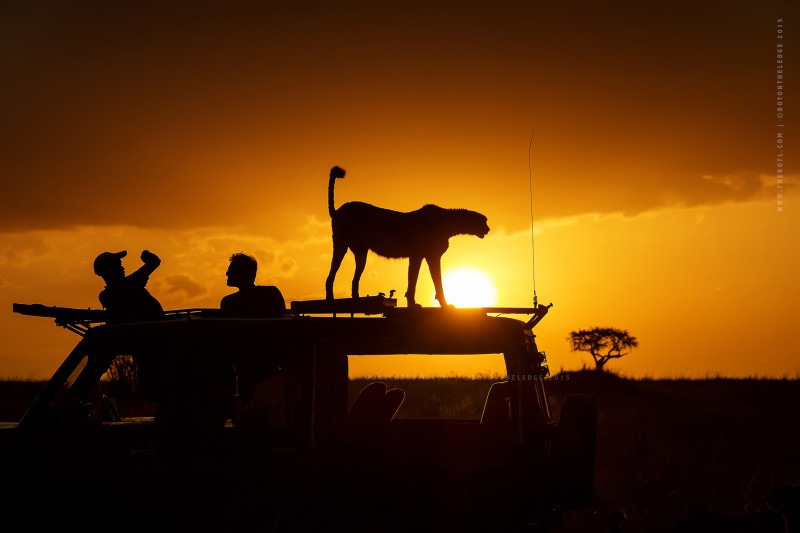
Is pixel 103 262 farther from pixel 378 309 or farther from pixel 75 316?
pixel 378 309

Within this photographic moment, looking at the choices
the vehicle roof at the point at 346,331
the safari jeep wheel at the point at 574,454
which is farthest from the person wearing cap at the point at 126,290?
the safari jeep wheel at the point at 574,454

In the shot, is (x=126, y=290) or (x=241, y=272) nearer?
(x=126, y=290)

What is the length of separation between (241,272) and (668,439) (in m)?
13.3

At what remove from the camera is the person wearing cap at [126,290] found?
216 inches

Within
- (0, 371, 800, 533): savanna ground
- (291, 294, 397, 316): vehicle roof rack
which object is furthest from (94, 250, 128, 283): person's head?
(0, 371, 800, 533): savanna ground

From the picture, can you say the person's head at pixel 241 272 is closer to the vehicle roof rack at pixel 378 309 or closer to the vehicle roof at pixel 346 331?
the vehicle roof rack at pixel 378 309

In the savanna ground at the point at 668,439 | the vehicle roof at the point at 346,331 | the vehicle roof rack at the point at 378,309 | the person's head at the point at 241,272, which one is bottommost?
the savanna ground at the point at 668,439

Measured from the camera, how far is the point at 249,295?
6.14 m

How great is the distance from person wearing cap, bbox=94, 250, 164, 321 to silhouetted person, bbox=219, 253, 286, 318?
1.46ft

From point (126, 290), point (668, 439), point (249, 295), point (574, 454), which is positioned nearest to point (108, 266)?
point (126, 290)

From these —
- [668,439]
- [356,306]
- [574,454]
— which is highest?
[356,306]

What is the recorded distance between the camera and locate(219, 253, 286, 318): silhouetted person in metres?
5.42

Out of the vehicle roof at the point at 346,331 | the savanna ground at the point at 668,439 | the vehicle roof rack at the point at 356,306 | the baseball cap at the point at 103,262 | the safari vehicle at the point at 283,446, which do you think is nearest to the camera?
the safari vehicle at the point at 283,446

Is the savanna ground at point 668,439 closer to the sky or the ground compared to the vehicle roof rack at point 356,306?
closer to the ground
